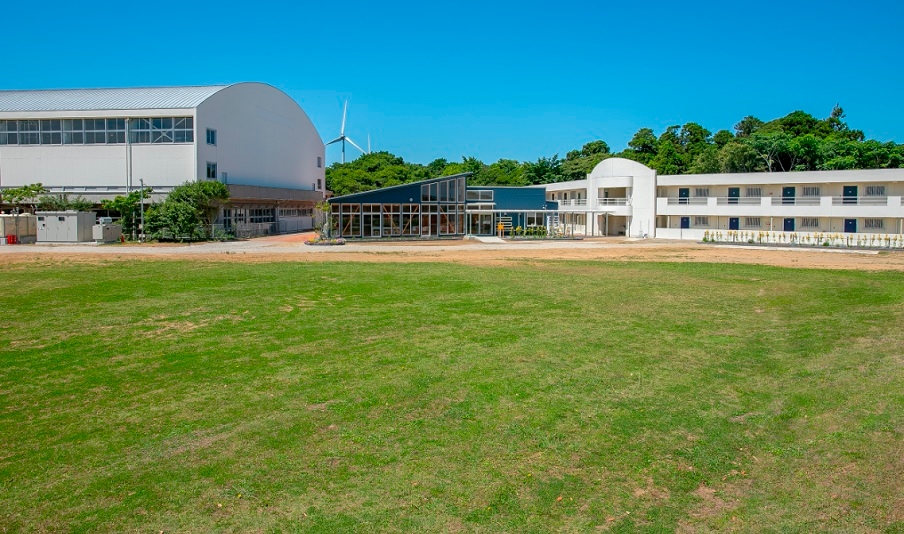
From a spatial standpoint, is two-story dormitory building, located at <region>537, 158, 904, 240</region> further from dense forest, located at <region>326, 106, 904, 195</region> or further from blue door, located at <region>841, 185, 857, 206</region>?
dense forest, located at <region>326, 106, 904, 195</region>

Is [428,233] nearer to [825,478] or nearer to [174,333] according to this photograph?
[174,333]

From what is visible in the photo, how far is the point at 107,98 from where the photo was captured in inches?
2223

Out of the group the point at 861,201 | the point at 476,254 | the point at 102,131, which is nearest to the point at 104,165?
the point at 102,131

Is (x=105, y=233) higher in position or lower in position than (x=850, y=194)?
lower

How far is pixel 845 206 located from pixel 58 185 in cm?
5913

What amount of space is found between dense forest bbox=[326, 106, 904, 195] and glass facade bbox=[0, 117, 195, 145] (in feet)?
121

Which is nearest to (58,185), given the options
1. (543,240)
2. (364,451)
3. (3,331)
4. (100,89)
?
(100,89)

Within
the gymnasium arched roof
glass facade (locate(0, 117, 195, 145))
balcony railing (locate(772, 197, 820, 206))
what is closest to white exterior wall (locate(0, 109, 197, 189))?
glass facade (locate(0, 117, 195, 145))

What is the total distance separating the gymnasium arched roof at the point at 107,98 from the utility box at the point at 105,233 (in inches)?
427

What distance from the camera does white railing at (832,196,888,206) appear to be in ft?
162

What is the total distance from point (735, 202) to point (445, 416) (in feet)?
175

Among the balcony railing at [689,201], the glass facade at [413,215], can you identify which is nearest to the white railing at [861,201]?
the balcony railing at [689,201]

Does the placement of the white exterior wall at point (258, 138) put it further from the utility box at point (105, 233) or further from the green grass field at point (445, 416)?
the green grass field at point (445, 416)

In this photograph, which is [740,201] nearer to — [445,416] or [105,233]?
[105,233]
